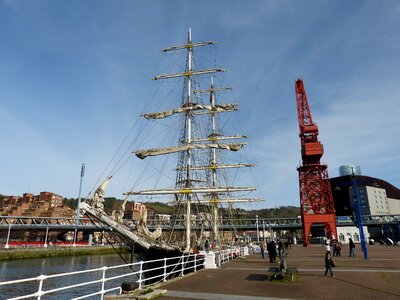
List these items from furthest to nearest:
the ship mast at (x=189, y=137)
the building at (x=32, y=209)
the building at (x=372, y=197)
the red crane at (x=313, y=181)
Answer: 1. the building at (x=372, y=197)
2. the building at (x=32, y=209)
3. the red crane at (x=313, y=181)
4. the ship mast at (x=189, y=137)

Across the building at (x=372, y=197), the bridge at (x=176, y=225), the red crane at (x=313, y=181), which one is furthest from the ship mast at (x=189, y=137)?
the building at (x=372, y=197)

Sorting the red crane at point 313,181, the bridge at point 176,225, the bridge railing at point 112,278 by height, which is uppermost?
the red crane at point 313,181

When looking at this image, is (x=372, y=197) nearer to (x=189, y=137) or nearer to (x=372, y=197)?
(x=372, y=197)

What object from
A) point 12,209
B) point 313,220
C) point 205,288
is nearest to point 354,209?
point 205,288

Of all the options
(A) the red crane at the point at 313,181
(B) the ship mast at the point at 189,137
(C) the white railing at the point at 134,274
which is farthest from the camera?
(A) the red crane at the point at 313,181

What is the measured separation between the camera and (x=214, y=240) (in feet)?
120

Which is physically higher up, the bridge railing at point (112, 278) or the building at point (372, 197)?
the building at point (372, 197)

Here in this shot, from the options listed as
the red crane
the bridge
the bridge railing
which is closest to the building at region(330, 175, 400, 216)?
the bridge

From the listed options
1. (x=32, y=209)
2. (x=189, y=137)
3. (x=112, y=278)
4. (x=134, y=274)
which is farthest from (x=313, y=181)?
(x=32, y=209)

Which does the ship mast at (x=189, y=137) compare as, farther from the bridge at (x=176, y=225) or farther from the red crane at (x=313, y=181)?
the red crane at (x=313, y=181)

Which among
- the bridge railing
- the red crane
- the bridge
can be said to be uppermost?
the red crane

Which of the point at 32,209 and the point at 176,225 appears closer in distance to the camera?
the point at 176,225

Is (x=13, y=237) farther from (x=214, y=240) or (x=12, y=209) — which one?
(x=214, y=240)

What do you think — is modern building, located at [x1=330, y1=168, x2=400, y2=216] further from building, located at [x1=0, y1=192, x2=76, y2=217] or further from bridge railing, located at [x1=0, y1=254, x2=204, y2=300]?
bridge railing, located at [x1=0, y1=254, x2=204, y2=300]
